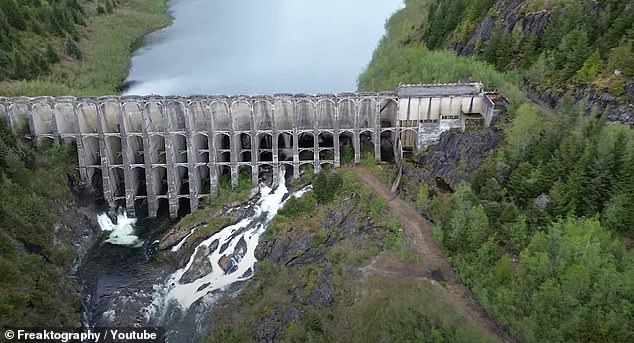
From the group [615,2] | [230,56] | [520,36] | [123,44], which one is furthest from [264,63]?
[615,2]

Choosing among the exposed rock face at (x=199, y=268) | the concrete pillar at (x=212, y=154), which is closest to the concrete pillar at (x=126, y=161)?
the concrete pillar at (x=212, y=154)

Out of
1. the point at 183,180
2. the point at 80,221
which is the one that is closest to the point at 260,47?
the point at 183,180

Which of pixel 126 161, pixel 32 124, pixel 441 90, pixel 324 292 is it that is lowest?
pixel 324 292

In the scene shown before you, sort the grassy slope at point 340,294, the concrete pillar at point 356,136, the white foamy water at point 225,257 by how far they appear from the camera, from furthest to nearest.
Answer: the concrete pillar at point 356,136 < the white foamy water at point 225,257 < the grassy slope at point 340,294

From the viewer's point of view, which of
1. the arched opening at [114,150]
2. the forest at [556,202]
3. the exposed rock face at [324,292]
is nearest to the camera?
the forest at [556,202]

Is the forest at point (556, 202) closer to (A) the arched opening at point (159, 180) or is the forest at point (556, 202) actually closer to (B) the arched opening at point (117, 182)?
(A) the arched opening at point (159, 180)

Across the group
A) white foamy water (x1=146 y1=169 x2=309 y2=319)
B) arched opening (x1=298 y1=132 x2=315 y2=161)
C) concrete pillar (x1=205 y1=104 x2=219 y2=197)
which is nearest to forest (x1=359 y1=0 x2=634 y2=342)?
arched opening (x1=298 y1=132 x2=315 y2=161)

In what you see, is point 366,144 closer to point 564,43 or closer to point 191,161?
point 191,161
